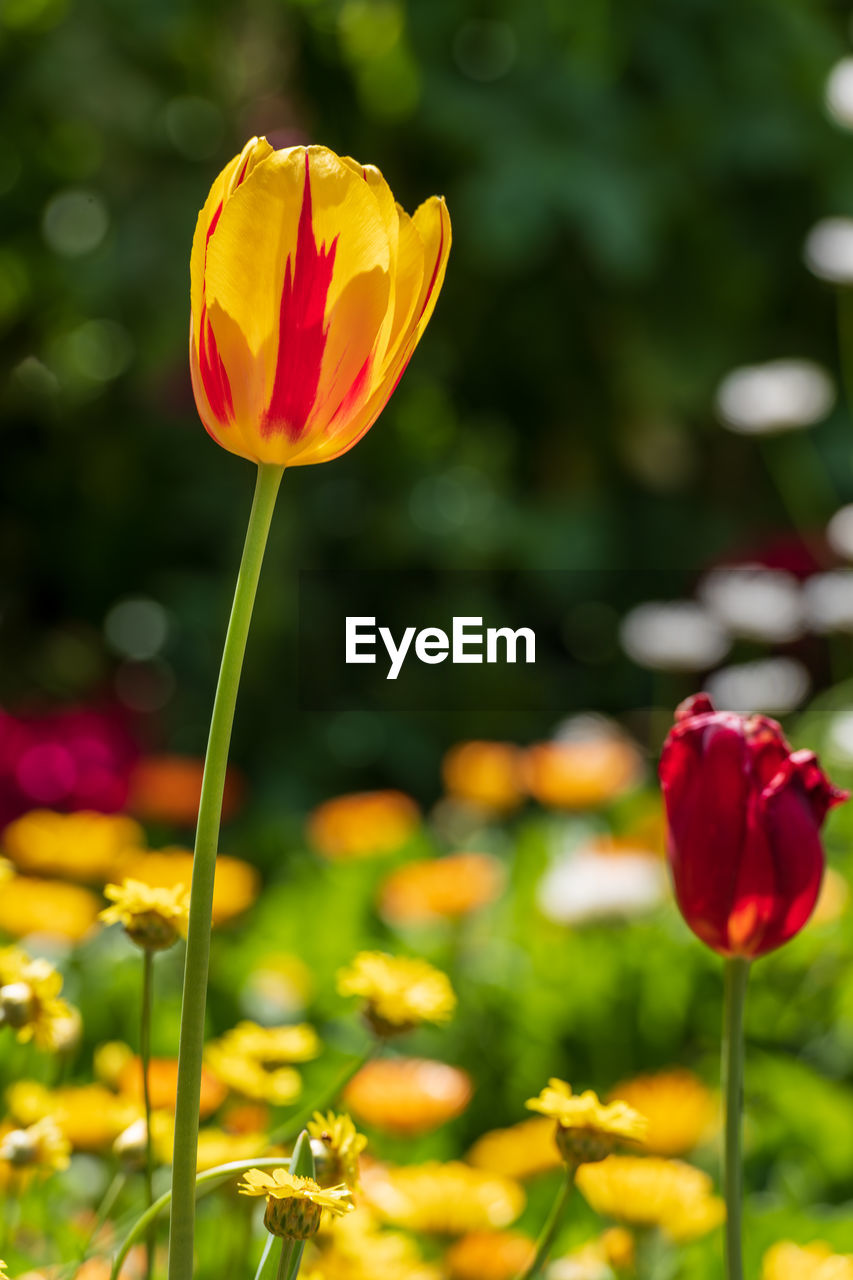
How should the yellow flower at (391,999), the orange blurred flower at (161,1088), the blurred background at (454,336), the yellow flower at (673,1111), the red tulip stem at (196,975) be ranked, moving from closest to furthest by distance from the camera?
the red tulip stem at (196,975) → the yellow flower at (391,999) → the orange blurred flower at (161,1088) → the yellow flower at (673,1111) → the blurred background at (454,336)

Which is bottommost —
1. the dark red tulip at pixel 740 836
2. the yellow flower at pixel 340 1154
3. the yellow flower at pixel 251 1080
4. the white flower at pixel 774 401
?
the yellow flower at pixel 340 1154

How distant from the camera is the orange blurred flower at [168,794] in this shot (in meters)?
1.11

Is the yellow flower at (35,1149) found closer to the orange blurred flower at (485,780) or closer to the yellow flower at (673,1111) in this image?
the yellow flower at (673,1111)

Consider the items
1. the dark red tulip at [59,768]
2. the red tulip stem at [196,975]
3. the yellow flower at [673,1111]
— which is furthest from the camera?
the dark red tulip at [59,768]

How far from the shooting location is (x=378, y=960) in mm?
356

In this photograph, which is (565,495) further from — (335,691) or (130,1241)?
(130,1241)

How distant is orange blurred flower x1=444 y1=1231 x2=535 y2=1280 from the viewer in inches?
16.4

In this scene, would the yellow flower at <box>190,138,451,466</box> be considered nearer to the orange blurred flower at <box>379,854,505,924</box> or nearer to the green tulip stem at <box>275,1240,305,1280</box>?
the green tulip stem at <box>275,1240,305,1280</box>

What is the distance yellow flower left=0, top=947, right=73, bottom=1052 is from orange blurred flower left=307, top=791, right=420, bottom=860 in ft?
2.27

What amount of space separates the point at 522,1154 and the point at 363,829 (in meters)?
0.52

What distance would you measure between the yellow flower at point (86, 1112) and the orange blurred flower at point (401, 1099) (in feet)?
0.31

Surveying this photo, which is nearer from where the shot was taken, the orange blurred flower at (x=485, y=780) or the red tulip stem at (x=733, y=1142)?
the red tulip stem at (x=733, y=1142)

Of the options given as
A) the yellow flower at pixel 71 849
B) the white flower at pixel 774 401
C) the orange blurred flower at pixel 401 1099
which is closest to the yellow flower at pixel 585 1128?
the orange blurred flower at pixel 401 1099

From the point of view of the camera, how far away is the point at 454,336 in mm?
1896
